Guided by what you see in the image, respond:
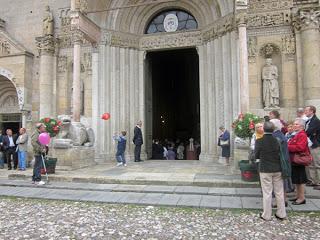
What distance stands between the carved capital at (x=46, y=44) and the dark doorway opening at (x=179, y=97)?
9.50 metres

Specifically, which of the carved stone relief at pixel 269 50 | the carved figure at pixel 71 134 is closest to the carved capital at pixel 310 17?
the carved stone relief at pixel 269 50

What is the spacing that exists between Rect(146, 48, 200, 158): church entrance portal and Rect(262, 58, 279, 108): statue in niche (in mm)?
10745

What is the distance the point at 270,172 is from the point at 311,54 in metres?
6.75

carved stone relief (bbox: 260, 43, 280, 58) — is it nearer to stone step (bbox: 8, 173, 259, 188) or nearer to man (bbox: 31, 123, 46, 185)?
stone step (bbox: 8, 173, 259, 188)

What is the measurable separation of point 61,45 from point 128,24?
303cm

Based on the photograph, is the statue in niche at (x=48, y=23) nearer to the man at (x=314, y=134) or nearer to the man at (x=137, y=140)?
the man at (x=137, y=140)

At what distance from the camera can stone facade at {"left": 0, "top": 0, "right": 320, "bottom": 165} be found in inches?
426

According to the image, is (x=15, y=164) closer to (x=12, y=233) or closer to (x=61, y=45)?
(x=61, y=45)

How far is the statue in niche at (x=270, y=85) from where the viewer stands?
1073 cm

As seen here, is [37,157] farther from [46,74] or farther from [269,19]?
[269,19]

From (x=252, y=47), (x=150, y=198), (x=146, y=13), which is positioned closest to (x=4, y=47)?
(x=146, y=13)

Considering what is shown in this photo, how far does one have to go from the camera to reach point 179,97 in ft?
87.6

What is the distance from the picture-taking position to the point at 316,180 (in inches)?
282

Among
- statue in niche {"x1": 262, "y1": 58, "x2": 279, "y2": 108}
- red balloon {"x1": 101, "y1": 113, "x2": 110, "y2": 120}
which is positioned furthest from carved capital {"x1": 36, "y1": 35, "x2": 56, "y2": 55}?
statue in niche {"x1": 262, "y1": 58, "x2": 279, "y2": 108}
